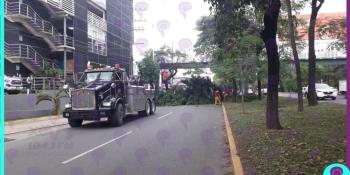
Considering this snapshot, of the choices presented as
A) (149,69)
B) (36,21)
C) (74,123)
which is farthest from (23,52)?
(149,69)

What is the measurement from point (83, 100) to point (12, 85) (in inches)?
317

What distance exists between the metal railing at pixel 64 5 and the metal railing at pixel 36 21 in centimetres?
140

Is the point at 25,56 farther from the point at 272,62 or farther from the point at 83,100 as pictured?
the point at 272,62

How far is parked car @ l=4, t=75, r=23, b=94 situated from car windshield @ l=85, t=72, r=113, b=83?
254 inches

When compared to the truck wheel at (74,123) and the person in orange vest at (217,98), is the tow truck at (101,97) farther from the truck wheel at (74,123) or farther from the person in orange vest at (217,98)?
the person in orange vest at (217,98)

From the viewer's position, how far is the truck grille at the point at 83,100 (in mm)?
18703

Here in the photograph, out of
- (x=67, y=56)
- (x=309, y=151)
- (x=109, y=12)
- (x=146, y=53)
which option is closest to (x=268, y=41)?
(x=309, y=151)

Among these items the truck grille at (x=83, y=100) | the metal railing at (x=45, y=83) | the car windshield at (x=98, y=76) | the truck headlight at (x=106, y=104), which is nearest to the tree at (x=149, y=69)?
the metal railing at (x=45, y=83)

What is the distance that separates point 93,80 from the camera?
2000 cm

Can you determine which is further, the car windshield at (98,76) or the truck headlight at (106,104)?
the car windshield at (98,76)

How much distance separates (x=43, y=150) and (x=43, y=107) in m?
13.5

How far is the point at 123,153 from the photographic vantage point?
11.2 meters

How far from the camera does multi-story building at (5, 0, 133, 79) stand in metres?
31.0

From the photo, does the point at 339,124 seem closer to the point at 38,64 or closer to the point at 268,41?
the point at 268,41
